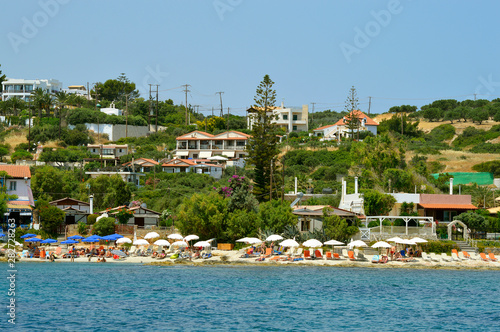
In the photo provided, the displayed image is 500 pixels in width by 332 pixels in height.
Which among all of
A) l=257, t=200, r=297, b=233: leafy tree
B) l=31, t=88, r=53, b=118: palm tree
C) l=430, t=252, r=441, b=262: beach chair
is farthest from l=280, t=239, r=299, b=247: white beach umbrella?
l=31, t=88, r=53, b=118: palm tree

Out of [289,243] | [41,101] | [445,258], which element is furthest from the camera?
[41,101]

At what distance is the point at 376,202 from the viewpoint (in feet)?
144

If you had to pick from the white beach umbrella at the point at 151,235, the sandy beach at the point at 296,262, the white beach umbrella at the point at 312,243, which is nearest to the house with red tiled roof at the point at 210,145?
the white beach umbrella at the point at 151,235

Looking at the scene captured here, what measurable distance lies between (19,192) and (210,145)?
39.0 m

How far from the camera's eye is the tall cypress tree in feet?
171

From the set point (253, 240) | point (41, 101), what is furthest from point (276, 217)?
point (41, 101)

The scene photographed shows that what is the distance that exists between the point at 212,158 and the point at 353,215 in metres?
37.1

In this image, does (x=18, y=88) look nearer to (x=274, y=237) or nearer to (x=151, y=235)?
(x=151, y=235)

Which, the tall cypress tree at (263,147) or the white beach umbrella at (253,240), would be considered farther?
the tall cypress tree at (263,147)

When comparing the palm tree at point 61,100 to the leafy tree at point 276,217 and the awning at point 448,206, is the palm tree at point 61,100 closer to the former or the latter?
the leafy tree at point 276,217

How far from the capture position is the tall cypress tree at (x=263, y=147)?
2050 inches

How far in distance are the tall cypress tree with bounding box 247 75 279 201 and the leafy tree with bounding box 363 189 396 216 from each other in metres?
9.54

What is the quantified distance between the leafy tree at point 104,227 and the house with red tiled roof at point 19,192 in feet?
16.2

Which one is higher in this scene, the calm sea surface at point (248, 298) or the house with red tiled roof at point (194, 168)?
the house with red tiled roof at point (194, 168)
